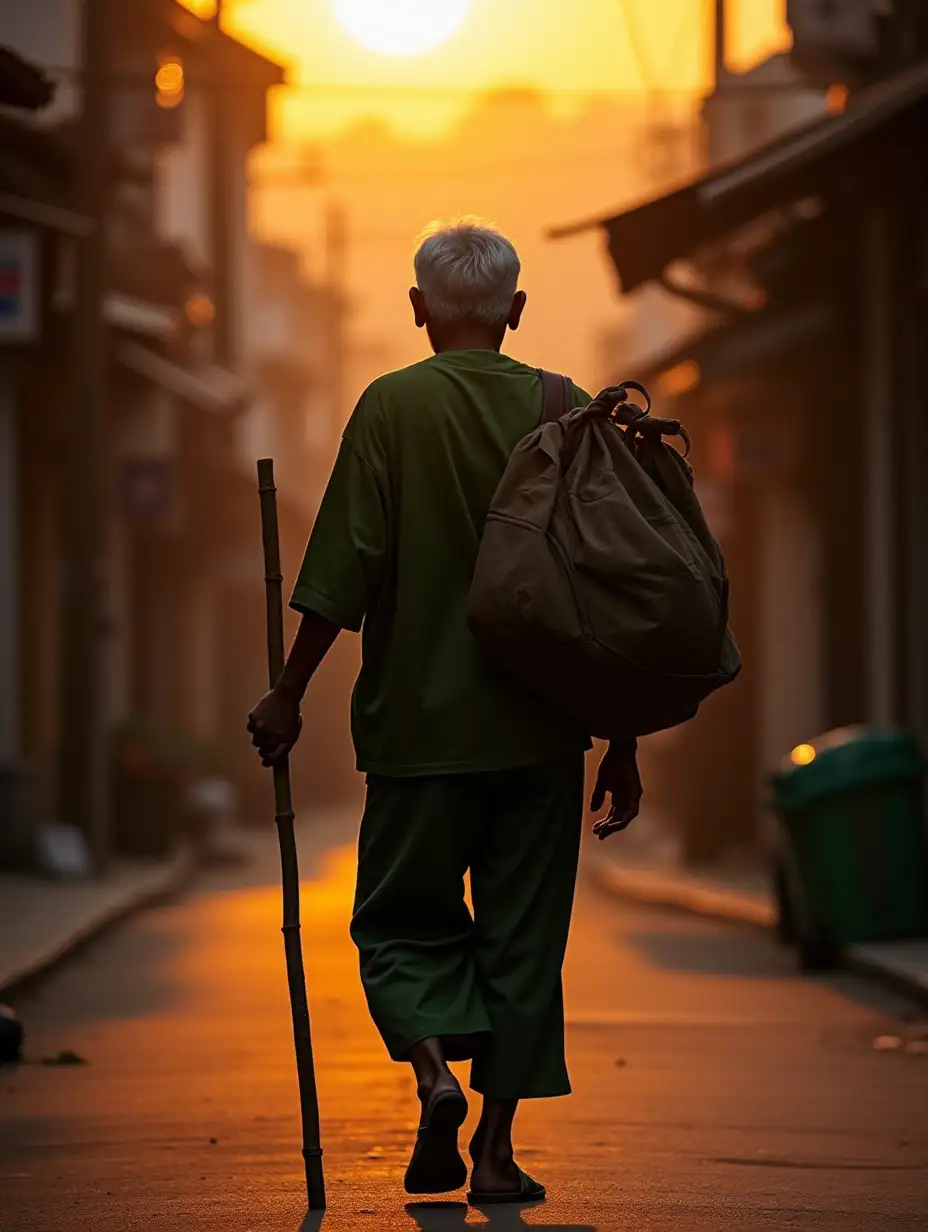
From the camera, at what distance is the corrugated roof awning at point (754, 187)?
14.3m

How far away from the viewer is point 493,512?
215 inches

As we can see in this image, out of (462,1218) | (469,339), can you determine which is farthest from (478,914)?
(469,339)

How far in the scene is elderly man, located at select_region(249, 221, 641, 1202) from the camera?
5555 mm

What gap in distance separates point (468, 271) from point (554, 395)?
12.4 inches

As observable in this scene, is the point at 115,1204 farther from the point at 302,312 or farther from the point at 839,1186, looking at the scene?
the point at 302,312

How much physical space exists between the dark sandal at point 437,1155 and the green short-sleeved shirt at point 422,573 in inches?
27.5

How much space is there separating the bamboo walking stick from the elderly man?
6 centimetres

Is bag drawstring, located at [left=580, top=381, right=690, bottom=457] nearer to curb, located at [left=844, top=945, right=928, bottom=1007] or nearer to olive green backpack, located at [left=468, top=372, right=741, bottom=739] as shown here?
olive green backpack, located at [left=468, top=372, right=741, bottom=739]

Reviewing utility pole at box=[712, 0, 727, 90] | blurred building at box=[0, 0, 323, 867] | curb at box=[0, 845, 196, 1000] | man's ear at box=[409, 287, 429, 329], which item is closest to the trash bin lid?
curb at box=[0, 845, 196, 1000]

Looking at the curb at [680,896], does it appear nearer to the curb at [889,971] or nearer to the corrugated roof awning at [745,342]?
the curb at [889,971]

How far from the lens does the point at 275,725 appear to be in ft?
18.1

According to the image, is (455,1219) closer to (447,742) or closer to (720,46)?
(447,742)

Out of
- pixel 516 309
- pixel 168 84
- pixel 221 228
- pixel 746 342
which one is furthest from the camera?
pixel 221 228

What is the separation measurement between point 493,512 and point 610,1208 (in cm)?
142
